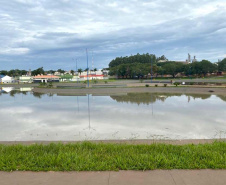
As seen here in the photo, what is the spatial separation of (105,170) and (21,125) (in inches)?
339

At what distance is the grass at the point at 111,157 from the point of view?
440 centimetres

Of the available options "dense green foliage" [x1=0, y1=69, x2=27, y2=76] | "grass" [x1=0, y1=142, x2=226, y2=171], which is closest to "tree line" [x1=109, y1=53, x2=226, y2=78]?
"grass" [x1=0, y1=142, x2=226, y2=171]

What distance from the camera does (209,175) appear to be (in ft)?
13.2

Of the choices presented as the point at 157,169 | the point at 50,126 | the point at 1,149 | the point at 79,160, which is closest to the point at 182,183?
the point at 157,169

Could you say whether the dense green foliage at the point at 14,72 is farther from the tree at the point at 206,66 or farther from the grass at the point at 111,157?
the grass at the point at 111,157

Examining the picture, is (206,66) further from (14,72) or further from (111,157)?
(14,72)

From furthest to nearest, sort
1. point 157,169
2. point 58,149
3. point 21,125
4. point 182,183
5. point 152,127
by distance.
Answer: point 21,125, point 152,127, point 58,149, point 157,169, point 182,183

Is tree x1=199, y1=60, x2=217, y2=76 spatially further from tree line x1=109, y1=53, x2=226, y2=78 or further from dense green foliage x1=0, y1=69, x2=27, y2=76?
dense green foliage x1=0, y1=69, x2=27, y2=76

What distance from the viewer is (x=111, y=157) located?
4.84 meters

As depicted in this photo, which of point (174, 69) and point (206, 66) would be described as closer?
point (206, 66)

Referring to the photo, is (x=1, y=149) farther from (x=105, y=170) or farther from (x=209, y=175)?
(x=209, y=175)

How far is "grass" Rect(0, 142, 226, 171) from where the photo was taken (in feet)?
14.4

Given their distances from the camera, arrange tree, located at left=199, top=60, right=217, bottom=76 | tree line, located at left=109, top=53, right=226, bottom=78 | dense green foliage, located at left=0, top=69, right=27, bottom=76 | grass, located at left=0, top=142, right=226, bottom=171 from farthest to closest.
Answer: dense green foliage, located at left=0, top=69, right=27, bottom=76 → tree line, located at left=109, top=53, right=226, bottom=78 → tree, located at left=199, top=60, right=217, bottom=76 → grass, located at left=0, top=142, right=226, bottom=171

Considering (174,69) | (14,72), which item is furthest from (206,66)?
(14,72)
